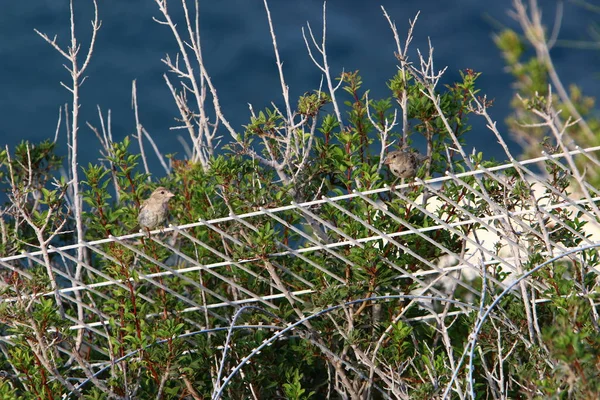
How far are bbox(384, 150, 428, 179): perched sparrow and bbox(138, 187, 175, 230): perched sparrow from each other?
1266mm

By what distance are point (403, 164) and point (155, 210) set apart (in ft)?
4.52

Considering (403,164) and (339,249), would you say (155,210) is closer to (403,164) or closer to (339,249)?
(339,249)

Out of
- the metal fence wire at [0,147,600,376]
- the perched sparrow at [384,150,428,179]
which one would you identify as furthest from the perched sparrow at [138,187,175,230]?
the perched sparrow at [384,150,428,179]

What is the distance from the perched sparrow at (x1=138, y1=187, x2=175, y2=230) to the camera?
4.78m

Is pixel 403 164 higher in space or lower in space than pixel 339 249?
higher

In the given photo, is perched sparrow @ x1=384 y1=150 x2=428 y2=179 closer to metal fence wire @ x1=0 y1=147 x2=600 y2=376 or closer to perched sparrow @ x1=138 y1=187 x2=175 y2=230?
metal fence wire @ x1=0 y1=147 x2=600 y2=376

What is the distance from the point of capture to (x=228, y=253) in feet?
16.4

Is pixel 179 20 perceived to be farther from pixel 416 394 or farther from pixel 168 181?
pixel 416 394

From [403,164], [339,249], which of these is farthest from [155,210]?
[403,164]

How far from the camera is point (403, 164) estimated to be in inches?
182

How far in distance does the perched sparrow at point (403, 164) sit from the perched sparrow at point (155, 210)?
1266 mm

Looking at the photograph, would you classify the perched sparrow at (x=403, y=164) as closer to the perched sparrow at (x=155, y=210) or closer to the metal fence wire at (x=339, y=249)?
the metal fence wire at (x=339, y=249)

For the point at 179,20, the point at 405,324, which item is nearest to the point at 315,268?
the point at 405,324

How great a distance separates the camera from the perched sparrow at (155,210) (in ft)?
15.7
